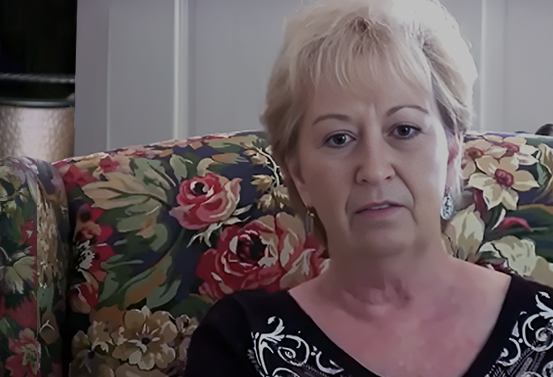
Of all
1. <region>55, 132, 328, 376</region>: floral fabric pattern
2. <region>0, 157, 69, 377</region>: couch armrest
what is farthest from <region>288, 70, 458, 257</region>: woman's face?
<region>0, 157, 69, 377</region>: couch armrest

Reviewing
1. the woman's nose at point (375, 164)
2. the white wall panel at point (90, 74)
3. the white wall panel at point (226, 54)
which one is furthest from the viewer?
the white wall panel at point (90, 74)

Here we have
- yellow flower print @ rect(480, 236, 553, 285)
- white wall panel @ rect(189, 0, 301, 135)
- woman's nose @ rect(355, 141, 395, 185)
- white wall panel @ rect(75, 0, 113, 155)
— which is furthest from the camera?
white wall panel @ rect(75, 0, 113, 155)

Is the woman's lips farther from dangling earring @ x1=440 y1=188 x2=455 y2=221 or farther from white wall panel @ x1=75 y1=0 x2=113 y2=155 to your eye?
white wall panel @ x1=75 y1=0 x2=113 y2=155

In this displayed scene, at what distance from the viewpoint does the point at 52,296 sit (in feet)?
2.69

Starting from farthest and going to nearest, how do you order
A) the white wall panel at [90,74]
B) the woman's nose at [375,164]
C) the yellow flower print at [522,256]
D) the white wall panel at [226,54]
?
1. the white wall panel at [90,74]
2. the white wall panel at [226,54]
3. the yellow flower print at [522,256]
4. the woman's nose at [375,164]

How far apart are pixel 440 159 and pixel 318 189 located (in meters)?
0.13

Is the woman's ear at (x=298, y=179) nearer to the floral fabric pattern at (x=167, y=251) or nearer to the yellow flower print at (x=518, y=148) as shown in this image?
the floral fabric pattern at (x=167, y=251)

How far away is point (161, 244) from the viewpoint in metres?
0.82

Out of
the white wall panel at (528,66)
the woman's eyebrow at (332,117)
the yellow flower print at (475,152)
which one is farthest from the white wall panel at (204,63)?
the woman's eyebrow at (332,117)

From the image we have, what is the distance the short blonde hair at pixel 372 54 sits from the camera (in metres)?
0.69

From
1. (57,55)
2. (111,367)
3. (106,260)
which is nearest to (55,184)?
(106,260)

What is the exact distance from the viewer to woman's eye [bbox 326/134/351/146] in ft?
2.23

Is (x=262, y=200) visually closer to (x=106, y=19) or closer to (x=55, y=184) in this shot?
(x=55, y=184)

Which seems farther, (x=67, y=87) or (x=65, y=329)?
(x=67, y=87)
